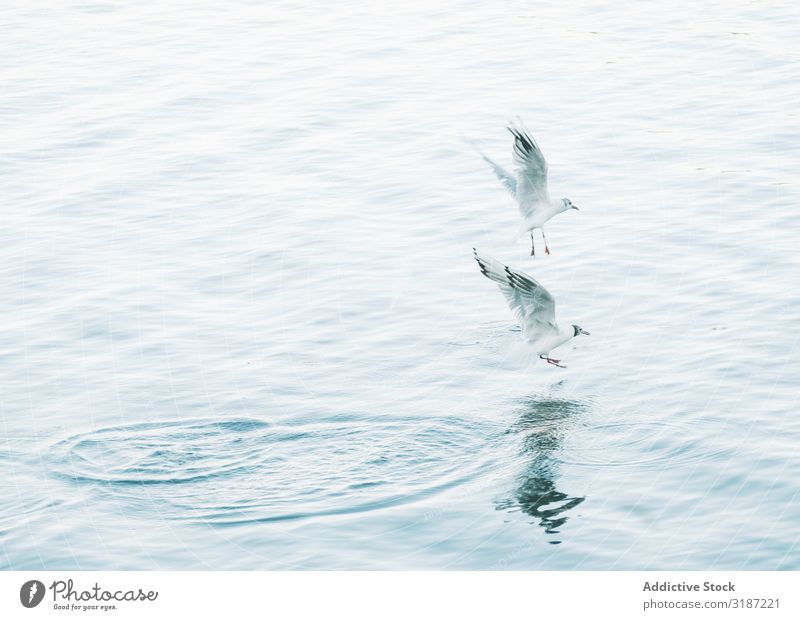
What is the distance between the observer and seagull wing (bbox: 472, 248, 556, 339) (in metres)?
18.1

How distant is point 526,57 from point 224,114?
7839 millimetres

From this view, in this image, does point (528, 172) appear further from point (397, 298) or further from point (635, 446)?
point (635, 446)

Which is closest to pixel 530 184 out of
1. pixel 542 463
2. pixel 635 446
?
pixel 635 446

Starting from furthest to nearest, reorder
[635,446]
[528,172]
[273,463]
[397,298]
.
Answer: [397,298]
[528,172]
[635,446]
[273,463]

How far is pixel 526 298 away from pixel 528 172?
2.41 m

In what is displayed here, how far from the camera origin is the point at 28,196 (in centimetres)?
2967

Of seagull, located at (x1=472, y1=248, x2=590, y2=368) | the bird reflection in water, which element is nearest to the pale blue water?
the bird reflection in water

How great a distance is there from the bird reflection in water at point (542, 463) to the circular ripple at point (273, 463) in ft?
1.73

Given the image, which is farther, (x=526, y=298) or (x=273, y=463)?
(x=526, y=298)

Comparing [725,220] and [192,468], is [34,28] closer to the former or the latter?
[725,220]

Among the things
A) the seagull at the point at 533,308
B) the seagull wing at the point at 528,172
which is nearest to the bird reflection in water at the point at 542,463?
the seagull at the point at 533,308

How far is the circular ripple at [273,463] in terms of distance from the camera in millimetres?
17500

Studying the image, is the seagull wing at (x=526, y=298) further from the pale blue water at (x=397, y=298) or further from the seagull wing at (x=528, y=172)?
the seagull wing at (x=528, y=172)

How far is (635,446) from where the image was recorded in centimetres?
1866
